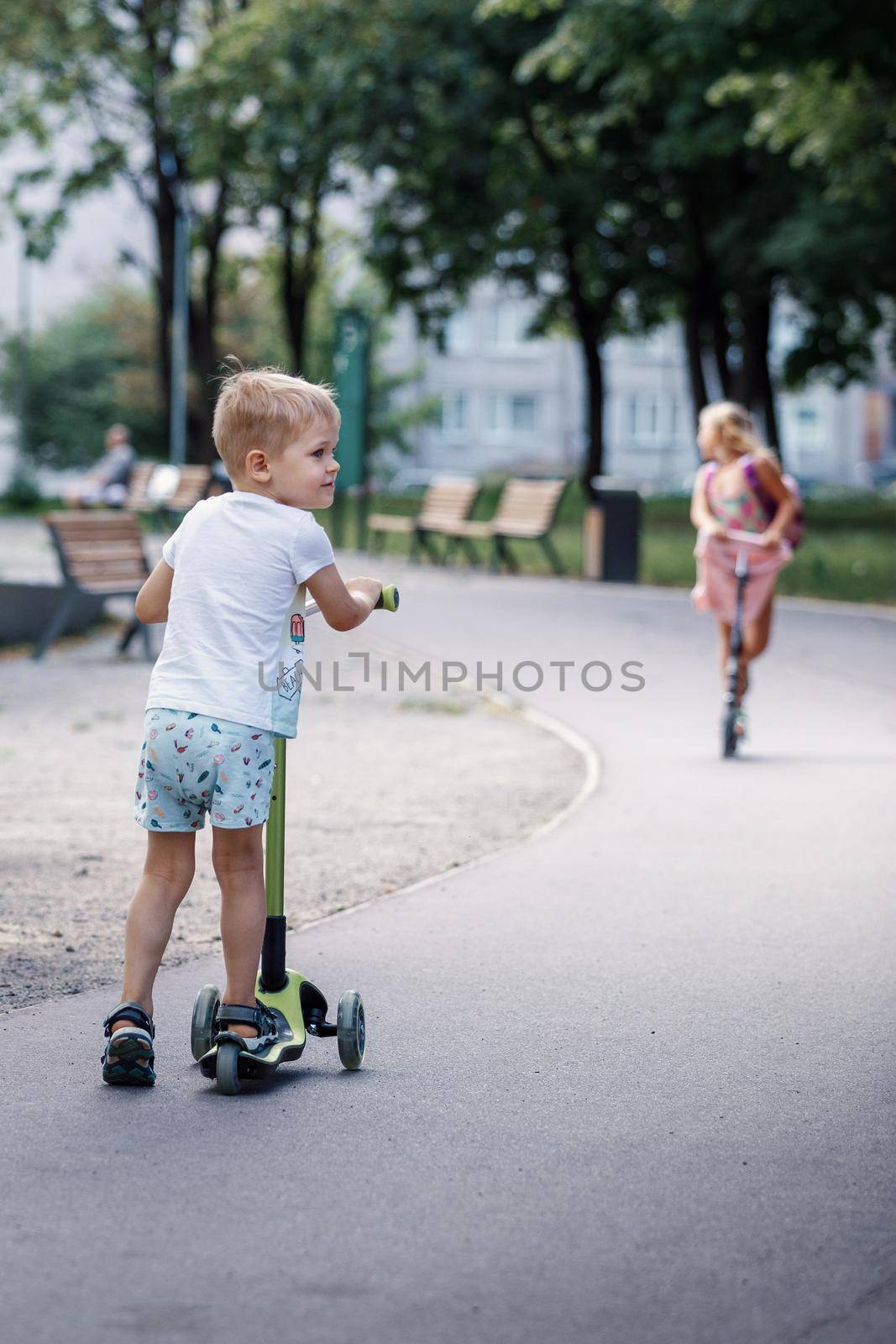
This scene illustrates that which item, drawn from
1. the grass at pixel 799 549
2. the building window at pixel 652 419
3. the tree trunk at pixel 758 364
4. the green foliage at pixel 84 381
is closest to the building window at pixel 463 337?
the building window at pixel 652 419

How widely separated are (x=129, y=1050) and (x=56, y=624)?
35.0ft

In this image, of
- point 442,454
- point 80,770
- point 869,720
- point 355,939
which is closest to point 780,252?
point 869,720

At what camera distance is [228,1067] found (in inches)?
177

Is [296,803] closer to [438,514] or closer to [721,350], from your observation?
[438,514]

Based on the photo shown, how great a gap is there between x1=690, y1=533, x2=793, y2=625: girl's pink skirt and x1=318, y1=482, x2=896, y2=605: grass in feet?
30.9

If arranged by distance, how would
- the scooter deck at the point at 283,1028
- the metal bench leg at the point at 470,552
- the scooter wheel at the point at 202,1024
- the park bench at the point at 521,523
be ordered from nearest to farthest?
1. the scooter deck at the point at 283,1028
2. the scooter wheel at the point at 202,1024
3. the park bench at the point at 521,523
4. the metal bench leg at the point at 470,552

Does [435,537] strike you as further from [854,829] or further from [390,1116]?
[390,1116]

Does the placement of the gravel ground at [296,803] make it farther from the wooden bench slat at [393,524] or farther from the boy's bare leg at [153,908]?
the wooden bench slat at [393,524]

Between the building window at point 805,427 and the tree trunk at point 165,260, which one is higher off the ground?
the tree trunk at point 165,260

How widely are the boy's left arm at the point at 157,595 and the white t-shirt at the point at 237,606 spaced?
7cm

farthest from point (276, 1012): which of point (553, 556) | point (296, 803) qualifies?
point (553, 556)

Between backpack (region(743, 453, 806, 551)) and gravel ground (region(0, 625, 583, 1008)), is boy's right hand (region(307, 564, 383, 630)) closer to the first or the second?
gravel ground (region(0, 625, 583, 1008))

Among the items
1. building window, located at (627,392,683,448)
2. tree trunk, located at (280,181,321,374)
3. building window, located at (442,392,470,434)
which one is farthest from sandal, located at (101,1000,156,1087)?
building window, located at (627,392,683,448)

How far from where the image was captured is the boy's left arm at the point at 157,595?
Answer: 182 inches
